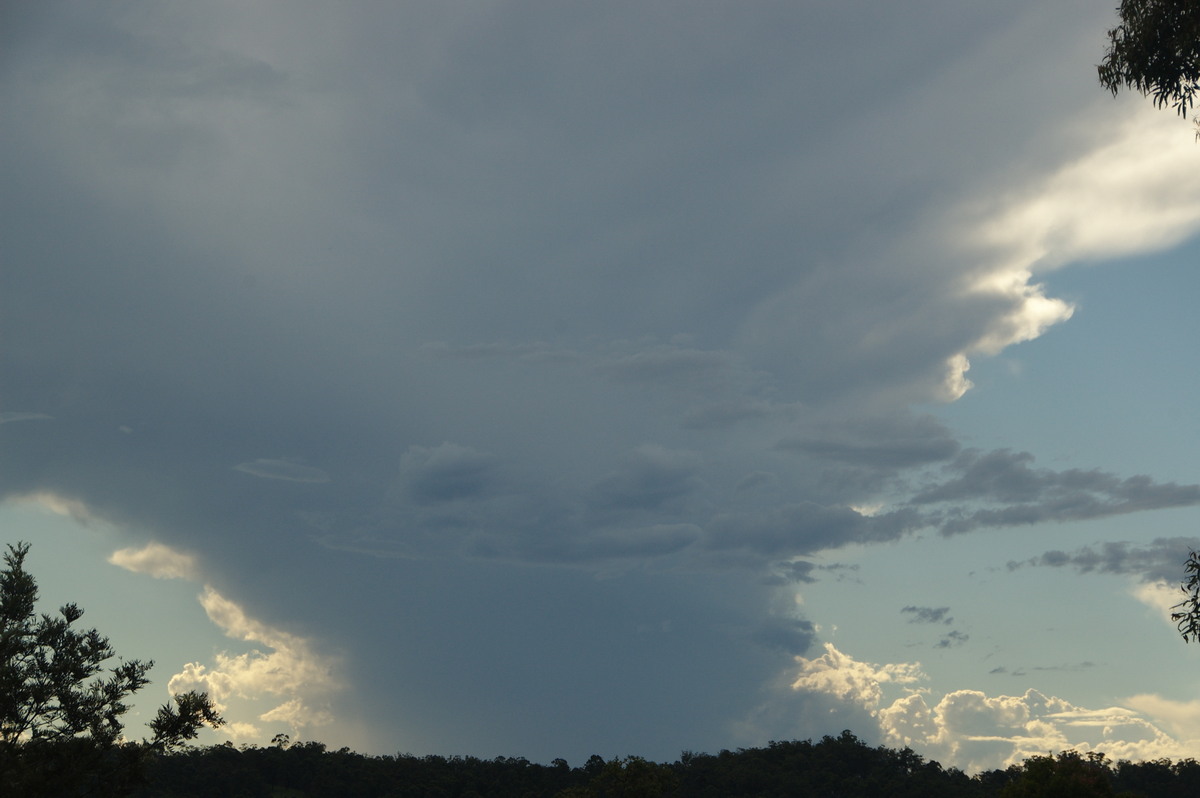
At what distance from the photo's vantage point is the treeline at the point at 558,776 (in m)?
141

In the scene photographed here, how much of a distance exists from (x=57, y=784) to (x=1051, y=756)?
64065 mm

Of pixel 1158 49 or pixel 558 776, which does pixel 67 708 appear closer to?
pixel 1158 49

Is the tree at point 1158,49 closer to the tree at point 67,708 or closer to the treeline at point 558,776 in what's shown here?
the tree at point 67,708

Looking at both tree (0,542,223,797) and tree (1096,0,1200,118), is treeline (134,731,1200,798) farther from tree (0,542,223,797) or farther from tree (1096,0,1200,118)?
tree (1096,0,1200,118)

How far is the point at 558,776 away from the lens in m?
153

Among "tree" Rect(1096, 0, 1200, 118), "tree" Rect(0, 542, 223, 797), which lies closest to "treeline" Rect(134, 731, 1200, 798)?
"tree" Rect(0, 542, 223, 797)

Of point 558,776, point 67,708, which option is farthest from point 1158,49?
point 558,776

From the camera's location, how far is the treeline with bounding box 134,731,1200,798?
141m

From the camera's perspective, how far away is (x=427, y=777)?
495 ft

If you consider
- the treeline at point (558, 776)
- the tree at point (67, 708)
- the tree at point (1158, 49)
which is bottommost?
the treeline at point (558, 776)

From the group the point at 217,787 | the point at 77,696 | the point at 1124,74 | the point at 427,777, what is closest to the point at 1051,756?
the point at 1124,74

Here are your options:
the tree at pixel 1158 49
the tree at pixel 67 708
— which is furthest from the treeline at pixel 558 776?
the tree at pixel 1158 49

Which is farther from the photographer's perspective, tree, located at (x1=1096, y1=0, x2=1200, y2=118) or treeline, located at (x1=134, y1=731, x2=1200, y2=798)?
treeline, located at (x1=134, y1=731, x2=1200, y2=798)

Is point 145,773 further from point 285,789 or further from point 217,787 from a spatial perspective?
point 285,789
